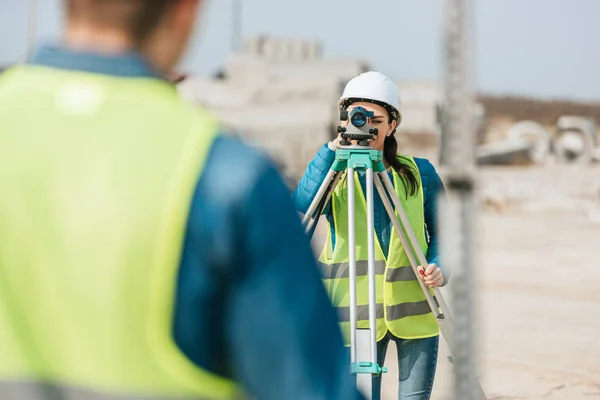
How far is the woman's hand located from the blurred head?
6.41 feet

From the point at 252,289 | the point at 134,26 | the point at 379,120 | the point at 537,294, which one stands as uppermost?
the point at 134,26

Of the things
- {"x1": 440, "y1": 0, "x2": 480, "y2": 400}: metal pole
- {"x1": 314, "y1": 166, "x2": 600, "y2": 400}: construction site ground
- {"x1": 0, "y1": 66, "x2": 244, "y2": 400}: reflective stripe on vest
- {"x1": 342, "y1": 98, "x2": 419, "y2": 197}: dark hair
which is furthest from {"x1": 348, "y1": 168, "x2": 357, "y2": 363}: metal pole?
{"x1": 0, "y1": 66, "x2": 244, "y2": 400}: reflective stripe on vest

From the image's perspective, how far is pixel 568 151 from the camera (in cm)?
2231

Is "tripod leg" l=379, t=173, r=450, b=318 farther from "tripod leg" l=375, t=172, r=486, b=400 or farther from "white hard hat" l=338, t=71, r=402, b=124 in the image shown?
"white hard hat" l=338, t=71, r=402, b=124

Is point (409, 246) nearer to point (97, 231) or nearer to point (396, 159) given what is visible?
point (396, 159)

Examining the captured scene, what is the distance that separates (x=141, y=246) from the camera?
0.76 metres

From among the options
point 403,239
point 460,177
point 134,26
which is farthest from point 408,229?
point 134,26

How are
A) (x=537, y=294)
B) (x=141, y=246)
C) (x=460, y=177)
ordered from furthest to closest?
(x=537, y=294) → (x=460, y=177) → (x=141, y=246)

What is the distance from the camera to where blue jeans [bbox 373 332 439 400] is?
280 centimetres

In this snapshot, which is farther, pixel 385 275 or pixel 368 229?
pixel 385 275

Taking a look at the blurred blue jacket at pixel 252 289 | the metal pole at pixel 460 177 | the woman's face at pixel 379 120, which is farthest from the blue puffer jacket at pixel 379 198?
the blurred blue jacket at pixel 252 289

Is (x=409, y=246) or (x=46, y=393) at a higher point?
(x=46, y=393)

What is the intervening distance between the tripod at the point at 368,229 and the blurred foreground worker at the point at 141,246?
174 cm

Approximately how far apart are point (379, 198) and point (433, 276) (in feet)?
0.88
